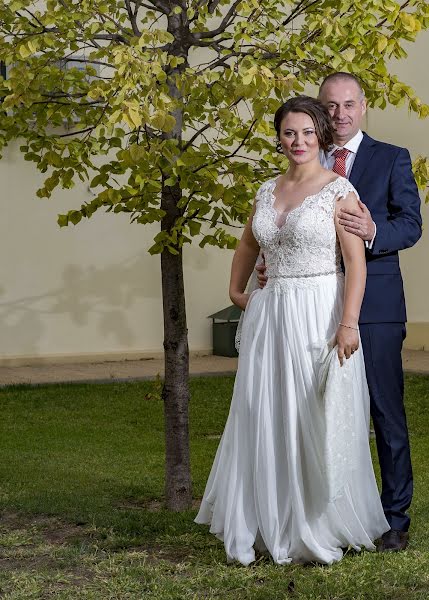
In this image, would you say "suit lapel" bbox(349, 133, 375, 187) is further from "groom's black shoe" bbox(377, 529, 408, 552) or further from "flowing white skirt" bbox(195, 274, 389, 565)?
"groom's black shoe" bbox(377, 529, 408, 552)

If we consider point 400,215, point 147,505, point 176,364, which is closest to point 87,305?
point 147,505

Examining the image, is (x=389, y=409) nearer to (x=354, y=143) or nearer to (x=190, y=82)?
(x=354, y=143)

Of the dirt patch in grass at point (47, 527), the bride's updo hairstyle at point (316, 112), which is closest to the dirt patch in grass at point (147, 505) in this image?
the dirt patch in grass at point (47, 527)

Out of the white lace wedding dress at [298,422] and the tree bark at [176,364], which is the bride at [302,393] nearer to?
the white lace wedding dress at [298,422]

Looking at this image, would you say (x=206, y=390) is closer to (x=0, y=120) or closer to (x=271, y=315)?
(x=0, y=120)

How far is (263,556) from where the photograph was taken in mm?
5027

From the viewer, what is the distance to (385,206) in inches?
200

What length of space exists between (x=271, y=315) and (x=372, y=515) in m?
0.96

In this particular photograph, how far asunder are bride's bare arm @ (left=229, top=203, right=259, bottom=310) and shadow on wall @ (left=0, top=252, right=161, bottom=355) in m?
9.74

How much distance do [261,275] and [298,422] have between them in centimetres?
72

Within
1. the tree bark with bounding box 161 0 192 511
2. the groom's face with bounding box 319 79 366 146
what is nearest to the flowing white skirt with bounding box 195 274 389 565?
the groom's face with bounding box 319 79 366 146

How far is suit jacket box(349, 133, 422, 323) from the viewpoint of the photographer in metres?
5.04

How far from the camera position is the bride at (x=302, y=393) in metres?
4.88

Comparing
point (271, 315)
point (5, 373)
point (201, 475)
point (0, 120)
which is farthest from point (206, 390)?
point (271, 315)
